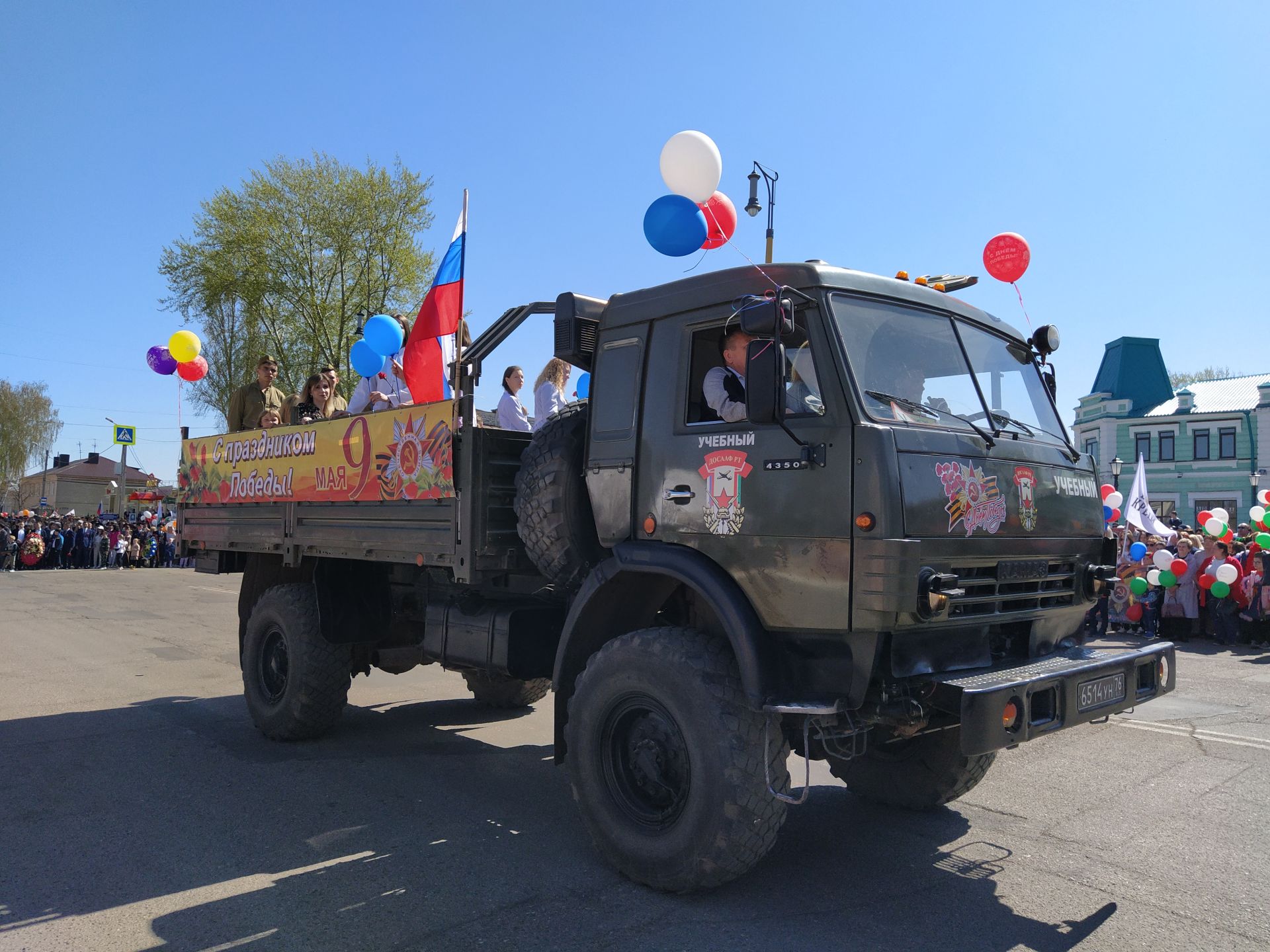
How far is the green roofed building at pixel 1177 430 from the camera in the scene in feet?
142

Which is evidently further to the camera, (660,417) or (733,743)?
(660,417)

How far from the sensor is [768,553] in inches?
151

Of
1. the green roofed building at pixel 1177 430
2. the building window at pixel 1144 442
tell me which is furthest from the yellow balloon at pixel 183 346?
the building window at pixel 1144 442

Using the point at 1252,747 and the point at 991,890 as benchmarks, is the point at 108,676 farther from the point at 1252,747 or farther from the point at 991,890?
the point at 1252,747

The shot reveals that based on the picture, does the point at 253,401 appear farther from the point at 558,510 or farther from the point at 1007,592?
the point at 1007,592

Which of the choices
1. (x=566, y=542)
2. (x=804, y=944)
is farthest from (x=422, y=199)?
(x=804, y=944)

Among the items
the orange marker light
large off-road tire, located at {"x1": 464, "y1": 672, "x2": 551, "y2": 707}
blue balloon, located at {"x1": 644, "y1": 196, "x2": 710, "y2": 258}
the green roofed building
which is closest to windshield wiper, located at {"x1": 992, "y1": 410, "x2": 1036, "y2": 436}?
the orange marker light

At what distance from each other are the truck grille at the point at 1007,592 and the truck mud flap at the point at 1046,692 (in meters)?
0.25

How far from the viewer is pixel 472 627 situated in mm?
5320

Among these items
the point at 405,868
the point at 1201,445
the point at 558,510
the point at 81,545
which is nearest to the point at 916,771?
the point at 558,510

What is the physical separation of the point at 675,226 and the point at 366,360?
113 inches

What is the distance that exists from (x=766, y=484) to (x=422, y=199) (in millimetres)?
26714

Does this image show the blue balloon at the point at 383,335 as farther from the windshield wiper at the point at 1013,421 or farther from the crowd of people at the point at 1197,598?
the crowd of people at the point at 1197,598

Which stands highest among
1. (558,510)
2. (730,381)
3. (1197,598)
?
(730,381)
